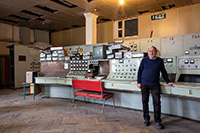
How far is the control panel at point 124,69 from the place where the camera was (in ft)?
12.6

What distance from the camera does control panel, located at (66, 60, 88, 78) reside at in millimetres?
4812

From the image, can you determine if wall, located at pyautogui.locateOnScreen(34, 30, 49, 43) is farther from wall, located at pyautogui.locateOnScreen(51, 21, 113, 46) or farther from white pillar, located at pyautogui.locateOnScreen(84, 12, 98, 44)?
white pillar, located at pyautogui.locateOnScreen(84, 12, 98, 44)

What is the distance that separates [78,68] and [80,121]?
2.11 meters

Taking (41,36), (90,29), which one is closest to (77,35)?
(41,36)

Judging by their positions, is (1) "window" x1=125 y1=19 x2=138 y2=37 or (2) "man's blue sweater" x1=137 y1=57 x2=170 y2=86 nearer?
(2) "man's blue sweater" x1=137 y1=57 x2=170 y2=86

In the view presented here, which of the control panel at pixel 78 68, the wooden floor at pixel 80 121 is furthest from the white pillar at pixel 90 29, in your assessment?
the wooden floor at pixel 80 121

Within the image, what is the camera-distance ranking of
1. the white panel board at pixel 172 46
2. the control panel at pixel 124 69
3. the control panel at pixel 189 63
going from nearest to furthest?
the control panel at pixel 189 63, the control panel at pixel 124 69, the white panel board at pixel 172 46

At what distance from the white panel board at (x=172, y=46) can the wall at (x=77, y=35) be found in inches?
173

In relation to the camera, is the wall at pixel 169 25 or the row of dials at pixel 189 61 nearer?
the row of dials at pixel 189 61

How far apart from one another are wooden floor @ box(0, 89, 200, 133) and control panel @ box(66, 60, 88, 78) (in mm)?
1065

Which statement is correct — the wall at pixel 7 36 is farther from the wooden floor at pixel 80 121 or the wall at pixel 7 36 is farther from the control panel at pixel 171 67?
the control panel at pixel 171 67

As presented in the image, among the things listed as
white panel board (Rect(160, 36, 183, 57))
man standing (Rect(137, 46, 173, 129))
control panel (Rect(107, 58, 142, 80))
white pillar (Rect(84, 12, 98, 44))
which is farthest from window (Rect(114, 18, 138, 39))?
man standing (Rect(137, 46, 173, 129))

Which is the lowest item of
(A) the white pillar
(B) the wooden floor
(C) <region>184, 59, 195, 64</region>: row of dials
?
(B) the wooden floor

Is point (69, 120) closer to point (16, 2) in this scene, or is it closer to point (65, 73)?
point (65, 73)
